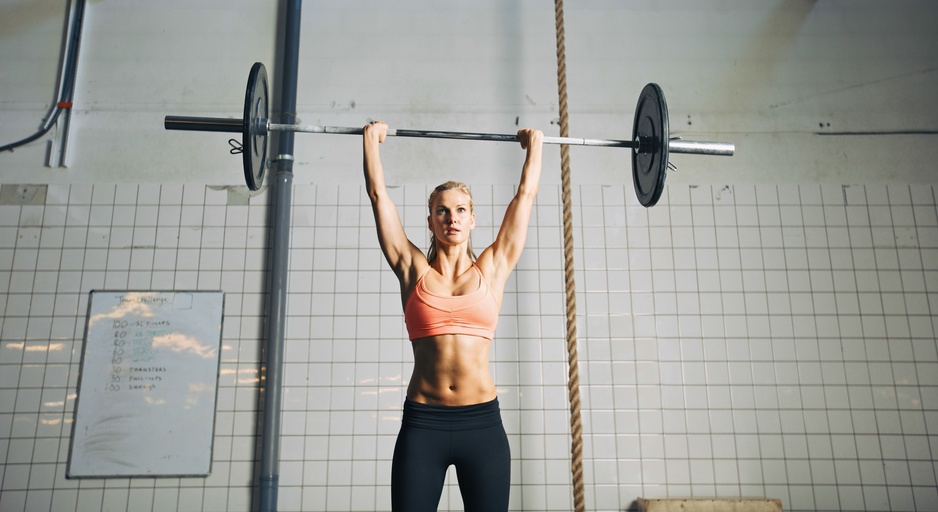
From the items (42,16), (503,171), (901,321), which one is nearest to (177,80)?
(42,16)

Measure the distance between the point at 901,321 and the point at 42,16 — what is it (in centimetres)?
569

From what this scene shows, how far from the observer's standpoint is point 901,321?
3525 mm

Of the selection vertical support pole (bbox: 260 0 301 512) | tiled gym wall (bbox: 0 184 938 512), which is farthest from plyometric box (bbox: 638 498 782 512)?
vertical support pole (bbox: 260 0 301 512)

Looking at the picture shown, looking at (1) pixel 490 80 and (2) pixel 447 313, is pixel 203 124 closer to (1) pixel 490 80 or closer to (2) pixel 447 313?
(2) pixel 447 313

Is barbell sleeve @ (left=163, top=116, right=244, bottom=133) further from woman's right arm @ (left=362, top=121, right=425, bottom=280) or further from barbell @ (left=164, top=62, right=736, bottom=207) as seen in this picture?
woman's right arm @ (left=362, top=121, right=425, bottom=280)

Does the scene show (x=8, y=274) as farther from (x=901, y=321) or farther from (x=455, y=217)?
(x=901, y=321)

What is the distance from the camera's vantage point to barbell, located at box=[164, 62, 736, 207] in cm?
207

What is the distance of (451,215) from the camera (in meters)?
1.94

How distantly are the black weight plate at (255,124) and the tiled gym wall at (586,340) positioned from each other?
1.29 metres

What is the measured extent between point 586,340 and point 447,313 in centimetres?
185

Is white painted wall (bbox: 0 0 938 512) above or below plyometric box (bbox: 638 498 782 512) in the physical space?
above

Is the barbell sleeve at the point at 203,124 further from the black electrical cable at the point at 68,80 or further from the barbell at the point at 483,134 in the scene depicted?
the black electrical cable at the point at 68,80

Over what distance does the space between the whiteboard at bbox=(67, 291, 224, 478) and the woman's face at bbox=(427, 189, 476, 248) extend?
2.06 m

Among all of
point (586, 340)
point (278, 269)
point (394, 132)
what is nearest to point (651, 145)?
point (394, 132)
